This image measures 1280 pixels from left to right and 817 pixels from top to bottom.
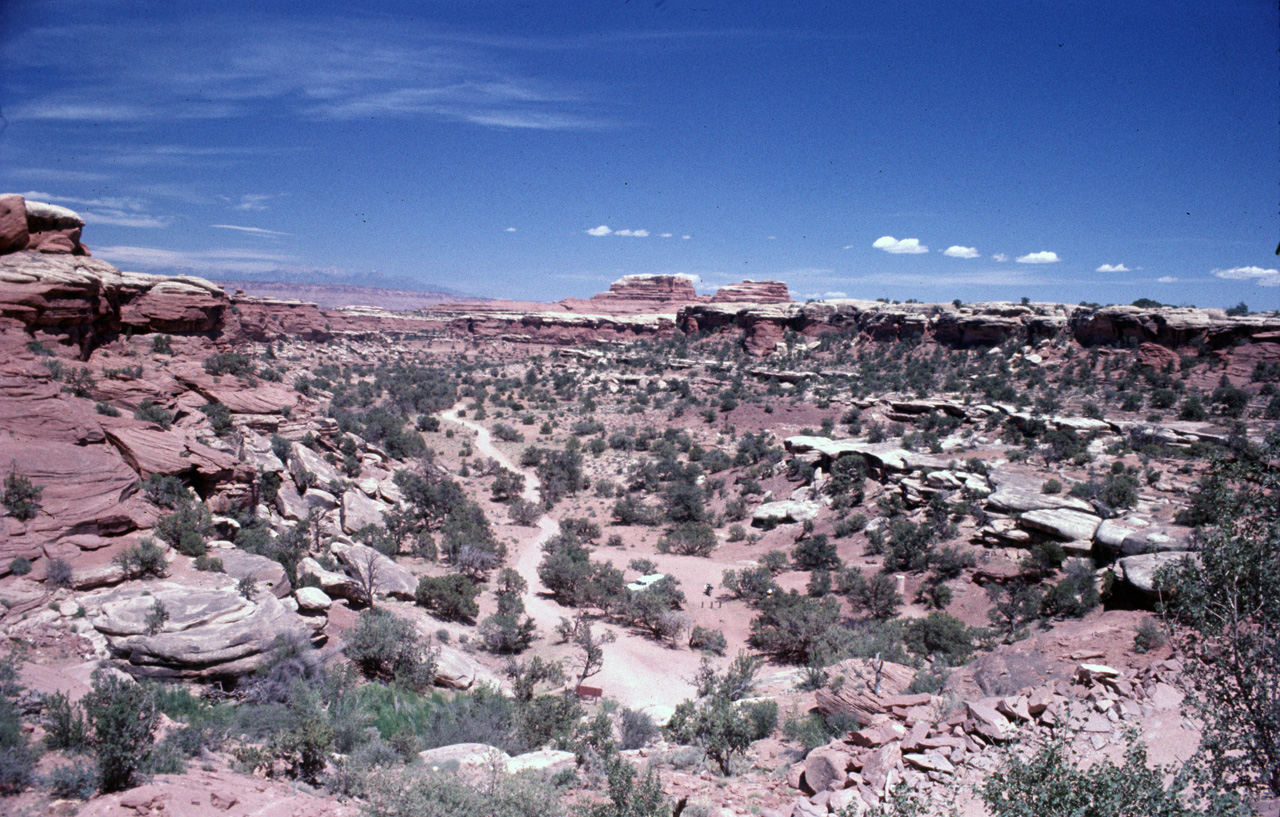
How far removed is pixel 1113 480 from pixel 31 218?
29096 mm

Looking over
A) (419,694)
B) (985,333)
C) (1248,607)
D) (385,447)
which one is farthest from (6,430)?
(985,333)

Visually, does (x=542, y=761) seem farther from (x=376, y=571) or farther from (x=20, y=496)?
(x=20, y=496)

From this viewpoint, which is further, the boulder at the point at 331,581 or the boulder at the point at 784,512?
the boulder at the point at 784,512

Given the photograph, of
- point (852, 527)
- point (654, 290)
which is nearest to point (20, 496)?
point (852, 527)

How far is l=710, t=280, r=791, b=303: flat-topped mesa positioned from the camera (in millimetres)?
80875

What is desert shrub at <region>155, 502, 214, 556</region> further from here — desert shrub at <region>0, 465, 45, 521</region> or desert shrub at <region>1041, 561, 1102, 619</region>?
desert shrub at <region>1041, 561, 1102, 619</region>

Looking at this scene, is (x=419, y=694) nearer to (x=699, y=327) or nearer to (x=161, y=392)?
(x=161, y=392)

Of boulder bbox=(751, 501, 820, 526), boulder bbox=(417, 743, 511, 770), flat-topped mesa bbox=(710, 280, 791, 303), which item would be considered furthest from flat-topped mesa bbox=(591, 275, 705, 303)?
boulder bbox=(417, 743, 511, 770)

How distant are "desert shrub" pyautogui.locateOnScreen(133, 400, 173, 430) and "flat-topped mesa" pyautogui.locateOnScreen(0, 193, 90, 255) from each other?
14.6 feet

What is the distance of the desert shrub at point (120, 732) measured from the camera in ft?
14.8

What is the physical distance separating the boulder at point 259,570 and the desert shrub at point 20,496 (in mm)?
2492

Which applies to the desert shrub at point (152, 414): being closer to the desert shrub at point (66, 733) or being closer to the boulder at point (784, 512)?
the desert shrub at point (66, 733)

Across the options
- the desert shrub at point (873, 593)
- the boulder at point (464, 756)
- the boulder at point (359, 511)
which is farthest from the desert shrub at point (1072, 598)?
the boulder at point (359, 511)

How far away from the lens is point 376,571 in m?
12.7
